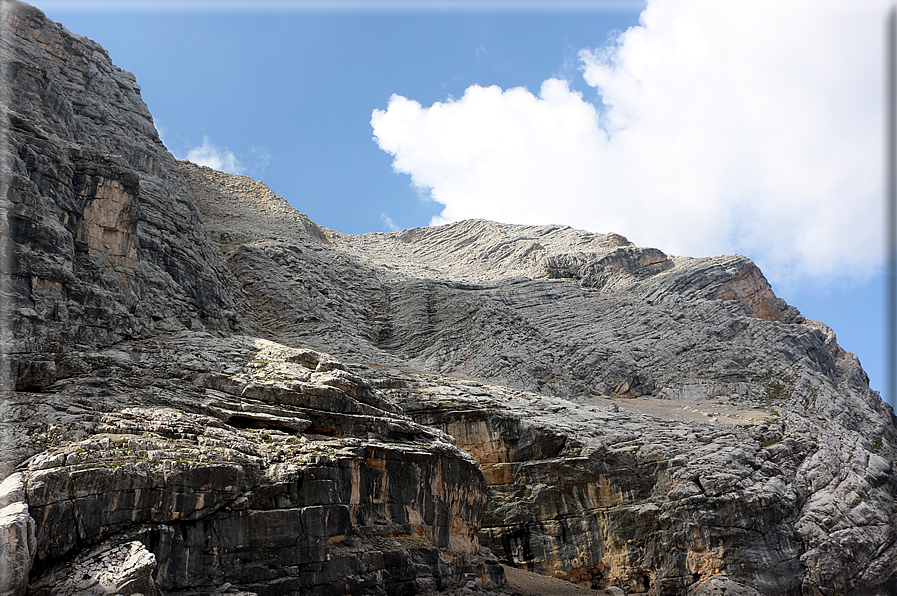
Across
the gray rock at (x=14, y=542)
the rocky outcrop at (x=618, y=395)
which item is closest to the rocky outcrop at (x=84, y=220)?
the gray rock at (x=14, y=542)

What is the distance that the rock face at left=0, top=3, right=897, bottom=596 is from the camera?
23.3 meters

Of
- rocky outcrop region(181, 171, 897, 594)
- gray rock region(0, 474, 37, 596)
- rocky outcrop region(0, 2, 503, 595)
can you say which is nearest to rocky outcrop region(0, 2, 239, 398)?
rocky outcrop region(0, 2, 503, 595)

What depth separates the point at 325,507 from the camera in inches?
1049

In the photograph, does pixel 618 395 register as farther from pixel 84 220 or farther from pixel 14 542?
pixel 14 542

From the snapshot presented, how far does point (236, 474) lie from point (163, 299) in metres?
23.4

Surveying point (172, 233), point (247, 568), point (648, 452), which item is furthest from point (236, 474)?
point (172, 233)

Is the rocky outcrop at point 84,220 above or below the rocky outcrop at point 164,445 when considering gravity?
above

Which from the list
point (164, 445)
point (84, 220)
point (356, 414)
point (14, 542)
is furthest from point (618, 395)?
point (14, 542)

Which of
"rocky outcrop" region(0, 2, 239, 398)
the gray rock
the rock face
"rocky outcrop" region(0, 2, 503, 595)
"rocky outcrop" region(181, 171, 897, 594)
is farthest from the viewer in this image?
"rocky outcrop" region(181, 171, 897, 594)

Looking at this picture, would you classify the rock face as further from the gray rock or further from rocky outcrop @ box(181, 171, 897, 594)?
rocky outcrop @ box(181, 171, 897, 594)

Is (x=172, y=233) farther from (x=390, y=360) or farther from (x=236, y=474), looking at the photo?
(x=236, y=474)

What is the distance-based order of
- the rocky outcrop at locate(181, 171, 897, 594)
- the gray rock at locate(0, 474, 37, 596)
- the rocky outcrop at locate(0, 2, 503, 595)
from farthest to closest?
the rocky outcrop at locate(181, 171, 897, 594) → the rocky outcrop at locate(0, 2, 503, 595) → the gray rock at locate(0, 474, 37, 596)

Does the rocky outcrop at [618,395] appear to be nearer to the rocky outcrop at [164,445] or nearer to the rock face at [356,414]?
the rock face at [356,414]

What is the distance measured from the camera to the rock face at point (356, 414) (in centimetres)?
2334
